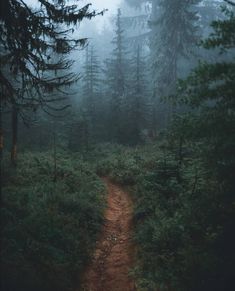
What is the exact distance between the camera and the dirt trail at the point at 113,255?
1153 cm

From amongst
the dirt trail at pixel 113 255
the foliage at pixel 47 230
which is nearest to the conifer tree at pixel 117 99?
the foliage at pixel 47 230

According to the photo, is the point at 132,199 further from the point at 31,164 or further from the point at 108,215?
the point at 31,164

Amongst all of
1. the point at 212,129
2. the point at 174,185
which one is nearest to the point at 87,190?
the point at 174,185

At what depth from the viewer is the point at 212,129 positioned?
34.9ft

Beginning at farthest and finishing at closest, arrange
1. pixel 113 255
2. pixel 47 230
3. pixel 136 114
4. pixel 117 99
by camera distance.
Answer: pixel 117 99 → pixel 136 114 → pixel 113 255 → pixel 47 230

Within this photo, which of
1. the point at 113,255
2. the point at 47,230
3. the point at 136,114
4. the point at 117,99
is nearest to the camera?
A: the point at 47,230

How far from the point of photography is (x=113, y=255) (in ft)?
44.1

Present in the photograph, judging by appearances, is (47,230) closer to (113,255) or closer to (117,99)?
(113,255)

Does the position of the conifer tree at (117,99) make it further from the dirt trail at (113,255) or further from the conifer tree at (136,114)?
the dirt trail at (113,255)

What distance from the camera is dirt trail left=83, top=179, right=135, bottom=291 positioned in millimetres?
11531

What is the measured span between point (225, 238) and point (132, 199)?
979 centimetres

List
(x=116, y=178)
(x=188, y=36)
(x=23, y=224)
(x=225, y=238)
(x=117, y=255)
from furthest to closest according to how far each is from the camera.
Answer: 1. (x=188, y=36)
2. (x=116, y=178)
3. (x=117, y=255)
4. (x=23, y=224)
5. (x=225, y=238)

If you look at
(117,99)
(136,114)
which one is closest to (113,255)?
(136,114)


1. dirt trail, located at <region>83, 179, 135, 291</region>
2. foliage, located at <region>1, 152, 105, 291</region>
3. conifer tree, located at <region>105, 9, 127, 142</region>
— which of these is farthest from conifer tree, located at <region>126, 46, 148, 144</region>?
dirt trail, located at <region>83, 179, 135, 291</region>
